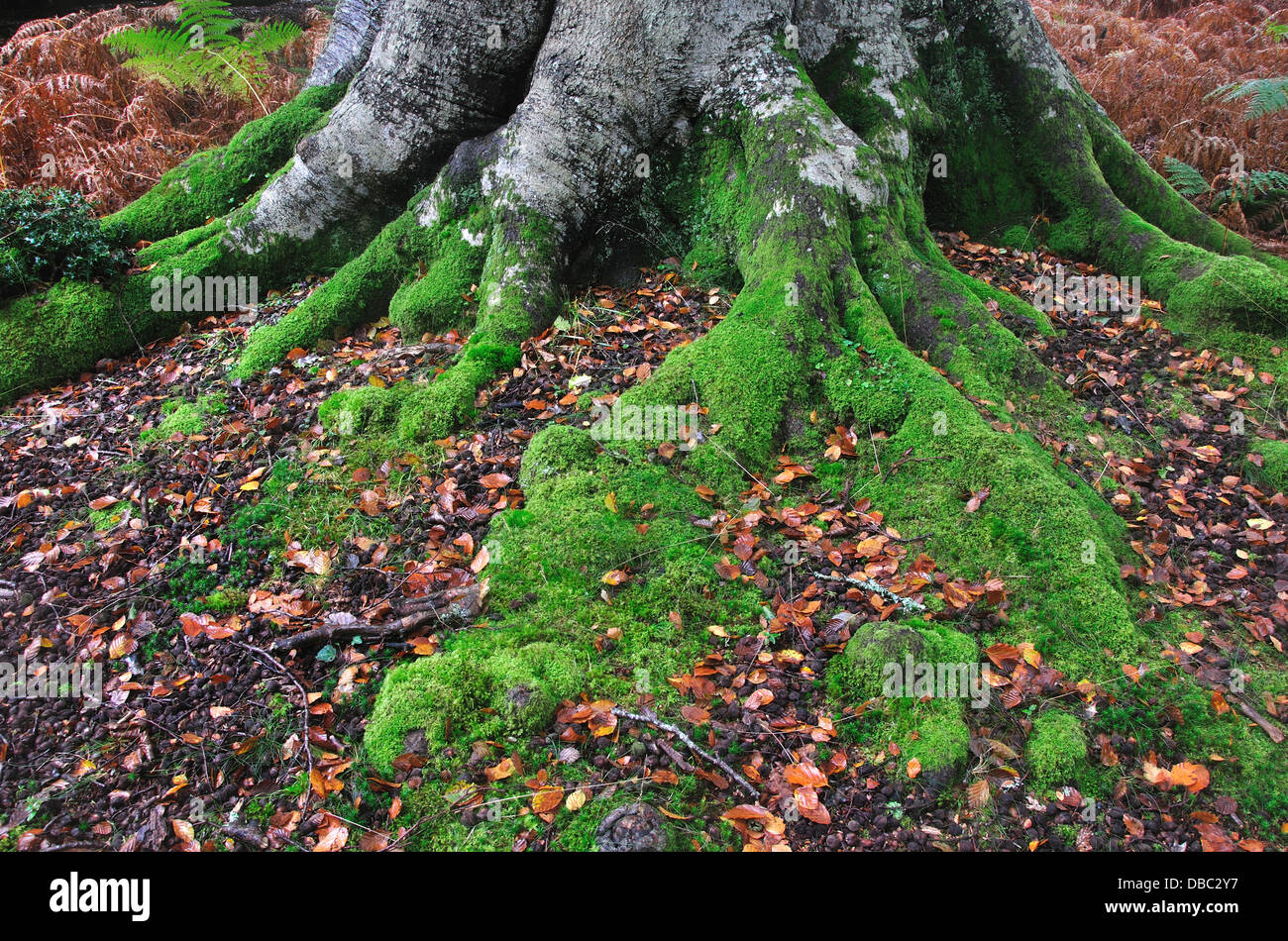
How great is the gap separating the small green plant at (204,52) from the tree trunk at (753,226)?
2603 millimetres

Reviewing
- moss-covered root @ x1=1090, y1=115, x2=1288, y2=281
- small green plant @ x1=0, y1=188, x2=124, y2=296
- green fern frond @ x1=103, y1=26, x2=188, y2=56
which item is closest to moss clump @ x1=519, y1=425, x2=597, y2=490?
small green plant @ x1=0, y1=188, x2=124, y2=296

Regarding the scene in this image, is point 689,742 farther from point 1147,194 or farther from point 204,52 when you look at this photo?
point 204,52

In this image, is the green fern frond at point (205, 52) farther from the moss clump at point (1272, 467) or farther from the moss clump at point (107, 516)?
the moss clump at point (1272, 467)

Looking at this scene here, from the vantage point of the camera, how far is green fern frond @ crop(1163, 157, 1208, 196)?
7.70 meters

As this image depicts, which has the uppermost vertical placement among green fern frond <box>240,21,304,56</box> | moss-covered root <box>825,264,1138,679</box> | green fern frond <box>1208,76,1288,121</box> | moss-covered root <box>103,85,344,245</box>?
green fern frond <box>240,21,304,56</box>

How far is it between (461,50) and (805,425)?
14.6 ft

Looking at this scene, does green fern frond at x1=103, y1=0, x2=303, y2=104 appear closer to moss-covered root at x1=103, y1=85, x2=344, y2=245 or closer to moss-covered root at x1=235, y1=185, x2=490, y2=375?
moss-covered root at x1=103, y1=85, x2=344, y2=245

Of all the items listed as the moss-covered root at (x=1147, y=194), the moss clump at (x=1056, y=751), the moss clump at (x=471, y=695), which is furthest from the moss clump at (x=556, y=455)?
the moss-covered root at (x=1147, y=194)

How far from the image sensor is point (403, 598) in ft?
13.1

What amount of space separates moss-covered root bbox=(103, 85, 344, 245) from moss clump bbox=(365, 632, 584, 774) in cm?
625

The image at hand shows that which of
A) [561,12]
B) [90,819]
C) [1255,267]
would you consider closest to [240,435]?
[90,819]

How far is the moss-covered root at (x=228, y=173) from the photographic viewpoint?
7426mm

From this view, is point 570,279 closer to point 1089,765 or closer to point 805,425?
point 805,425

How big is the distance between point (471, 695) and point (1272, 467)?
525 cm
